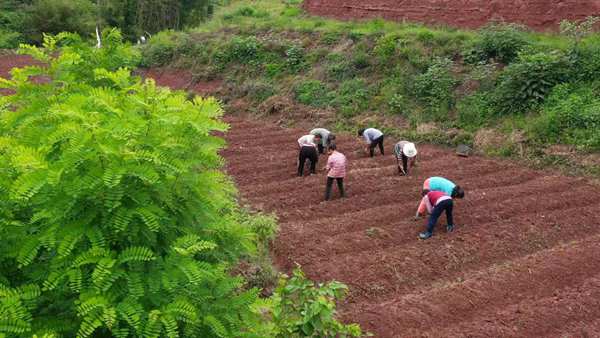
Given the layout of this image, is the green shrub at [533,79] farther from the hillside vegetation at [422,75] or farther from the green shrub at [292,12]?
the green shrub at [292,12]

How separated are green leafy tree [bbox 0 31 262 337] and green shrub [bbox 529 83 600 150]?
10.8 meters

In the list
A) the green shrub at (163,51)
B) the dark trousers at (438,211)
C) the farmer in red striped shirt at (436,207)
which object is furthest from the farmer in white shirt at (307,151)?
the green shrub at (163,51)

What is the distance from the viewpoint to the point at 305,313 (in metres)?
5.18

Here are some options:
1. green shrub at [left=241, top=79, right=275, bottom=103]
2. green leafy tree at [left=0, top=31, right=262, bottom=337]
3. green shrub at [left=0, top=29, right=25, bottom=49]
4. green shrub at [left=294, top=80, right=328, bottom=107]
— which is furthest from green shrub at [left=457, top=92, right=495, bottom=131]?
green shrub at [left=0, top=29, right=25, bottom=49]

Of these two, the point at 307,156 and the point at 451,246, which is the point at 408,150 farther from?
the point at 451,246

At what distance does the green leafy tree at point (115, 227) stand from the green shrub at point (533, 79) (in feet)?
38.8

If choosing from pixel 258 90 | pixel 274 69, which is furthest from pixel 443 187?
pixel 274 69

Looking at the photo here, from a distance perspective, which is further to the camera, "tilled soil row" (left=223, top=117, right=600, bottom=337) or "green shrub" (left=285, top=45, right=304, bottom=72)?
"green shrub" (left=285, top=45, right=304, bottom=72)

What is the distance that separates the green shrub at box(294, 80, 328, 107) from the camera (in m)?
18.2

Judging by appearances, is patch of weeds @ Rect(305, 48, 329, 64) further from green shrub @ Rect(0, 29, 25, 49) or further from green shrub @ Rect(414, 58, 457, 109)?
green shrub @ Rect(0, 29, 25, 49)

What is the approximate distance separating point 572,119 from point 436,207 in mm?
6115

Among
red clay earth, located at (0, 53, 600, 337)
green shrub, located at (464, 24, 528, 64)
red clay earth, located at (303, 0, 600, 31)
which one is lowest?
red clay earth, located at (0, 53, 600, 337)

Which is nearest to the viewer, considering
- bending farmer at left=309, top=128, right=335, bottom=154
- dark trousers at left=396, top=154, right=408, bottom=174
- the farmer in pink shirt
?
the farmer in pink shirt

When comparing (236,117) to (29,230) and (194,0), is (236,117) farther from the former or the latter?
(194,0)
